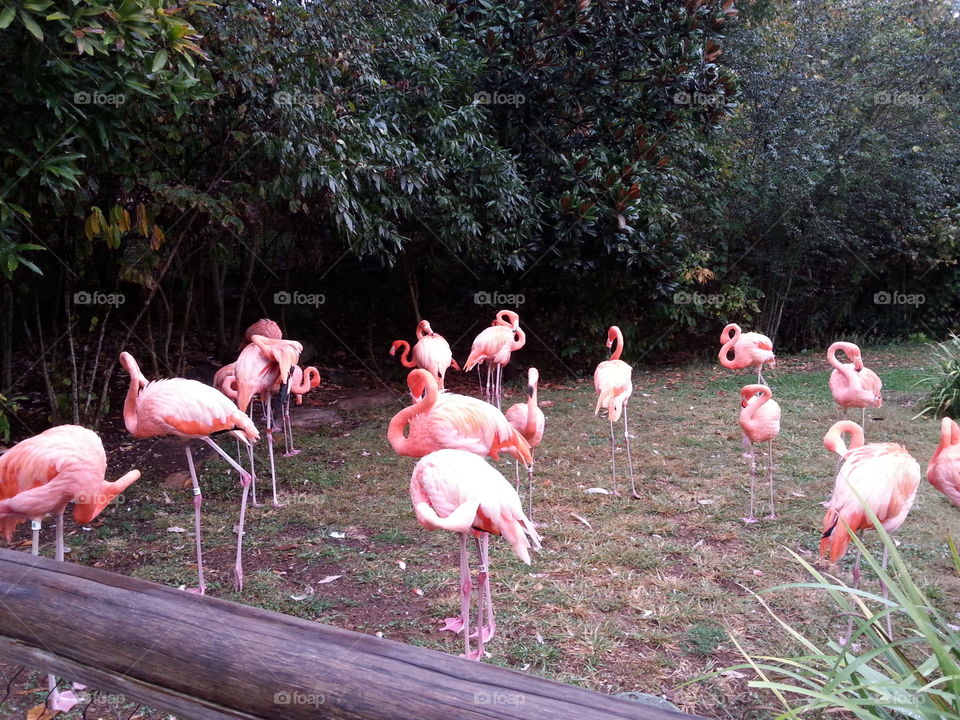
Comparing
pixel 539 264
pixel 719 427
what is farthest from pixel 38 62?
pixel 539 264

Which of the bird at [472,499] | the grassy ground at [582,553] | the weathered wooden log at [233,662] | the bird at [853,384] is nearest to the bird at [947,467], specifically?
the grassy ground at [582,553]

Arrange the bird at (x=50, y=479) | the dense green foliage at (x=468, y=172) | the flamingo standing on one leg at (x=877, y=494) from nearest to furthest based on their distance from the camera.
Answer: the bird at (x=50, y=479), the flamingo standing on one leg at (x=877, y=494), the dense green foliage at (x=468, y=172)

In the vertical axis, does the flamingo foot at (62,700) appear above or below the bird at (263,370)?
below

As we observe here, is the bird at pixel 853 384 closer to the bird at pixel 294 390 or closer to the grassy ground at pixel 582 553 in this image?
the grassy ground at pixel 582 553

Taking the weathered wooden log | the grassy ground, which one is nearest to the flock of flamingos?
the grassy ground

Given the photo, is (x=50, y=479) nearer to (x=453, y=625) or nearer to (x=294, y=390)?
(x=453, y=625)

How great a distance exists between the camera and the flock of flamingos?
278 cm

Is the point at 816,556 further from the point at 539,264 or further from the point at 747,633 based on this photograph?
the point at 539,264

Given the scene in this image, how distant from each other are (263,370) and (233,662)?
3.86m

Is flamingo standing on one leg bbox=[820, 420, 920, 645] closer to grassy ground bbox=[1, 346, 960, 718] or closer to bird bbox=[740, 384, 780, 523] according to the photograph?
grassy ground bbox=[1, 346, 960, 718]

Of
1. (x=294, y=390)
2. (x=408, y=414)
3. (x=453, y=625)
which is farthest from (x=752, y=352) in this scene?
(x=453, y=625)

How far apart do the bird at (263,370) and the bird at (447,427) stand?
153cm

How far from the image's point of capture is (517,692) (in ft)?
4.12

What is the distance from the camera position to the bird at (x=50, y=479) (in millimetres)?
2859
